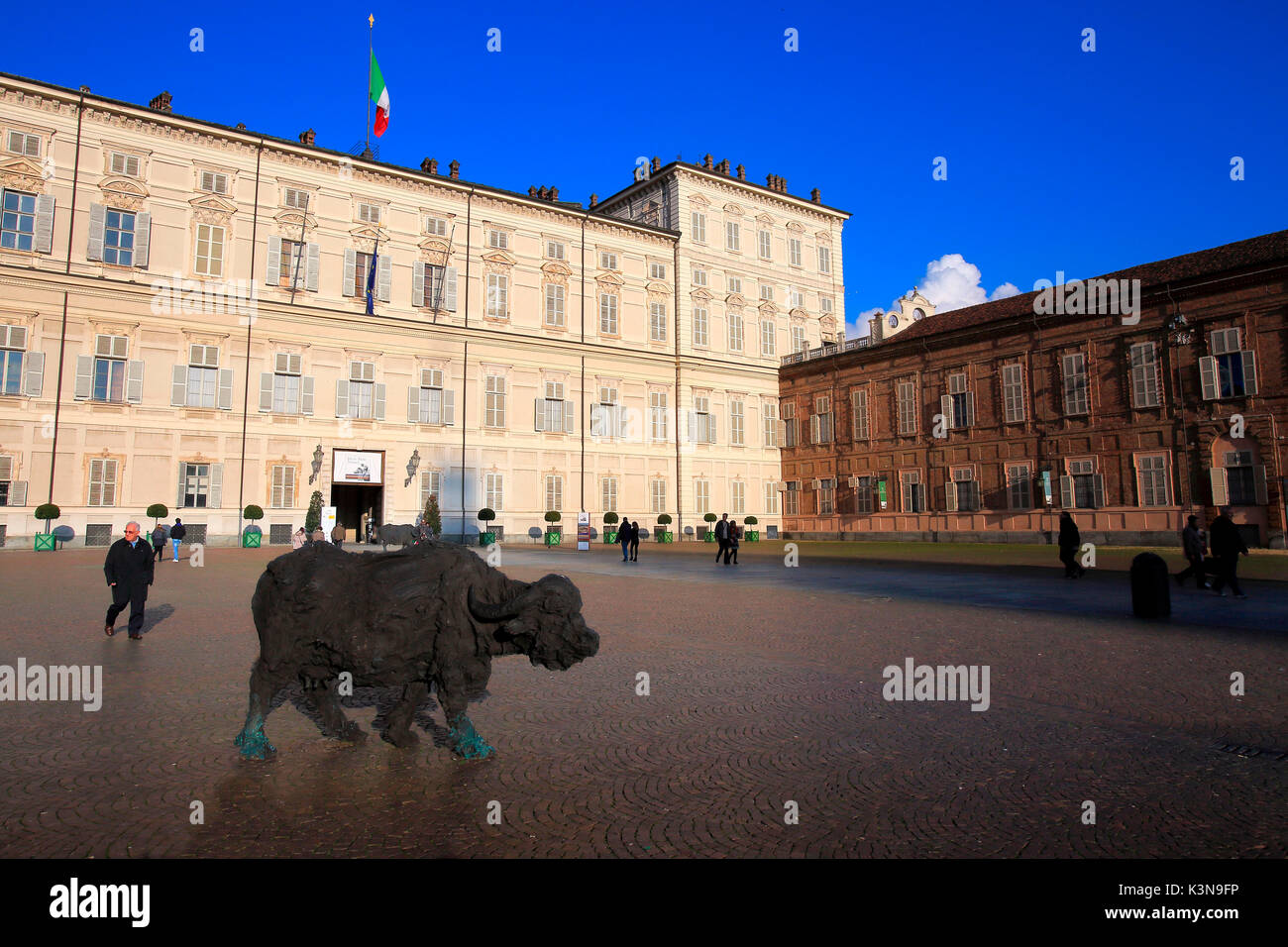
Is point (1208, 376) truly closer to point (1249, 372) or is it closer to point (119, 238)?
point (1249, 372)

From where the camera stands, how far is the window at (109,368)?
3075 cm

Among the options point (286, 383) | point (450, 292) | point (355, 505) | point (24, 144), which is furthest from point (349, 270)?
point (24, 144)

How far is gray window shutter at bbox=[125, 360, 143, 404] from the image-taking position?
1227 inches

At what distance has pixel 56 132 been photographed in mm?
30531

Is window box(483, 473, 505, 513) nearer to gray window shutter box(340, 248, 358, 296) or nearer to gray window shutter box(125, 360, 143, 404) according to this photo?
gray window shutter box(340, 248, 358, 296)

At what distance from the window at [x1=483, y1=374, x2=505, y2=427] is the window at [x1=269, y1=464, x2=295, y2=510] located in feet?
31.1

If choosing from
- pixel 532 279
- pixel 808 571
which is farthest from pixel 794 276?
pixel 808 571

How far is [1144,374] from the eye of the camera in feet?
103

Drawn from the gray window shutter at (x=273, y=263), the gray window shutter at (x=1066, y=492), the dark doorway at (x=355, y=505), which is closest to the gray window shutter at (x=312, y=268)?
the gray window shutter at (x=273, y=263)

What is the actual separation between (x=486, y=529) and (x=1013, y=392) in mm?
26222

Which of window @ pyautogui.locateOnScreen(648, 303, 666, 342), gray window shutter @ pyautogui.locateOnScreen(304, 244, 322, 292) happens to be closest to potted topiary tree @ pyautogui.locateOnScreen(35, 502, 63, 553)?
gray window shutter @ pyautogui.locateOnScreen(304, 244, 322, 292)

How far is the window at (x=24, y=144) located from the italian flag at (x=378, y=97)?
1290 centimetres
